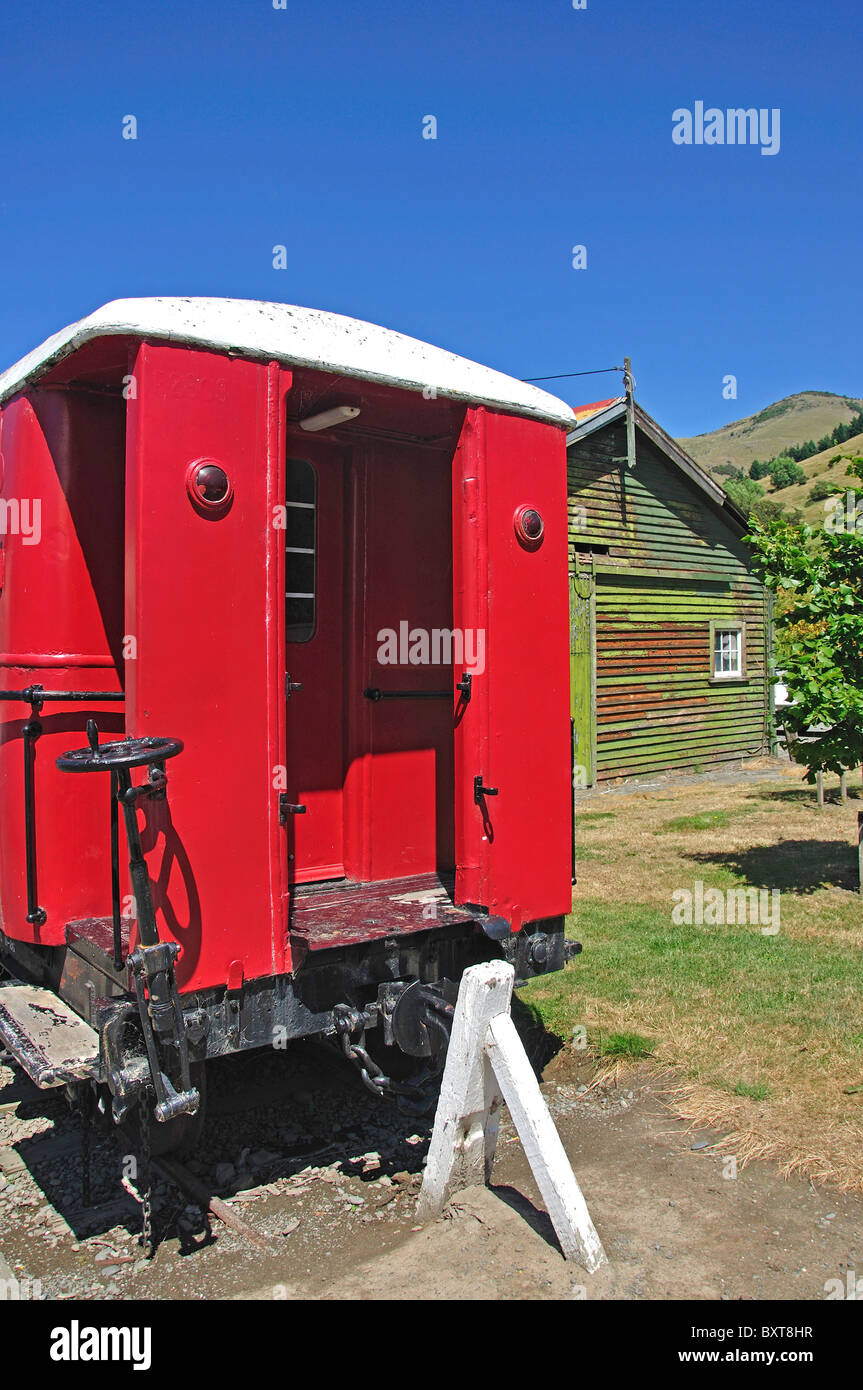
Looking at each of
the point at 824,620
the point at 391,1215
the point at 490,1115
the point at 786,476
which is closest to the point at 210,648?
the point at 490,1115

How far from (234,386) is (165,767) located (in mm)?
1355

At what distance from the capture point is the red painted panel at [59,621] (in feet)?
13.3

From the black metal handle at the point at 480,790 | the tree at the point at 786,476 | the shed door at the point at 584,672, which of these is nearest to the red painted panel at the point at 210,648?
the black metal handle at the point at 480,790

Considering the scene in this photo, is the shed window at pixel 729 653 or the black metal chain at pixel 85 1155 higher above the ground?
the shed window at pixel 729 653

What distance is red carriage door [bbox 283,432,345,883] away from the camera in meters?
4.55

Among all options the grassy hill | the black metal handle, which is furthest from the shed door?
the grassy hill

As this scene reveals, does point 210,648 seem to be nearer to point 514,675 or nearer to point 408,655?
point 514,675

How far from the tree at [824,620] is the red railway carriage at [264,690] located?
425 cm

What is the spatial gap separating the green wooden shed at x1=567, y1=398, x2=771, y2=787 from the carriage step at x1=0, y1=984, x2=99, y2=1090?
34.4 feet

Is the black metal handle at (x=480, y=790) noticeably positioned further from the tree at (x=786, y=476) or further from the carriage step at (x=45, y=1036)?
the tree at (x=786, y=476)

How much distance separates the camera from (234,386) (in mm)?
3408

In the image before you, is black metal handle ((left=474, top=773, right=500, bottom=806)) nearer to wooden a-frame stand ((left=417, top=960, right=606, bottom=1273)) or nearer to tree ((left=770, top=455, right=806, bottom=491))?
wooden a-frame stand ((left=417, top=960, right=606, bottom=1273))

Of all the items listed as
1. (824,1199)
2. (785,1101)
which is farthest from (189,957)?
(785,1101)
